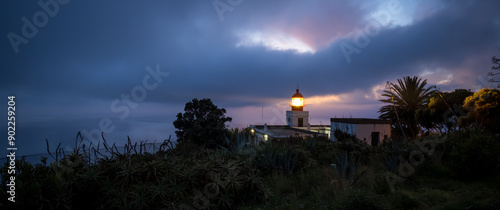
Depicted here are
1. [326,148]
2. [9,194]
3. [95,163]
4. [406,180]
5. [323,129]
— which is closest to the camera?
[9,194]

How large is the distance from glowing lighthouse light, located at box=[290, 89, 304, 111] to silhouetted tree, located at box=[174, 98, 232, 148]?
41.2 ft

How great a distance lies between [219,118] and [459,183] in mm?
14582

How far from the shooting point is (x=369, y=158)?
8.86 m

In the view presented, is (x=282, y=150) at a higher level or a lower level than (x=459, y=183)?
higher

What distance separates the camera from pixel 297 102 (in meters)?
29.7

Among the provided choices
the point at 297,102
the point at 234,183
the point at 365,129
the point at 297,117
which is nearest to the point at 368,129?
the point at 365,129

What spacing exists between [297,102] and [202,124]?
15072 mm

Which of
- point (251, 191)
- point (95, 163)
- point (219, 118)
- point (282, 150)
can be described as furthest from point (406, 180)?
point (219, 118)

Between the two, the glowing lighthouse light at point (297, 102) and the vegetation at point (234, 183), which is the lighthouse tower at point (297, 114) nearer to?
the glowing lighthouse light at point (297, 102)

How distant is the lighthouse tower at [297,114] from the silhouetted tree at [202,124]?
1185 cm

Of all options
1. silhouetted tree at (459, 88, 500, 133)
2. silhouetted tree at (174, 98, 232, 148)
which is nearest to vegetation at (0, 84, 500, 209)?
silhouetted tree at (459, 88, 500, 133)

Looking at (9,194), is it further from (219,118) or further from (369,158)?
(219,118)

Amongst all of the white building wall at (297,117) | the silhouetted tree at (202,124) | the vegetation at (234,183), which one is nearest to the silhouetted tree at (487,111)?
the vegetation at (234,183)

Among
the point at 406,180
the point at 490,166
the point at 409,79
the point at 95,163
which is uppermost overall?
the point at 409,79
